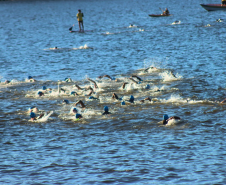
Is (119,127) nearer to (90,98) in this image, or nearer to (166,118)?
(166,118)

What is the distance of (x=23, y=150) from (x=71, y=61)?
60.2ft

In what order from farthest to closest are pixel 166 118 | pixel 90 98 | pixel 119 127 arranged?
1. pixel 90 98
2. pixel 119 127
3. pixel 166 118

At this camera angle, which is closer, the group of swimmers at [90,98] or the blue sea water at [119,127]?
the blue sea water at [119,127]

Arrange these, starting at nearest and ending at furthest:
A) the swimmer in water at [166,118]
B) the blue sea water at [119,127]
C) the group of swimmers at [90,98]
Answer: the blue sea water at [119,127] → the swimmer in water at [166,118] → the group of swimmers at [90,98]

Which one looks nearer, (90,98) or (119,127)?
(119,127)

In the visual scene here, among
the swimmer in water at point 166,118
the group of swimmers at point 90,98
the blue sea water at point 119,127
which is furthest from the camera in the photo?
the group of swimmers at point 90,98

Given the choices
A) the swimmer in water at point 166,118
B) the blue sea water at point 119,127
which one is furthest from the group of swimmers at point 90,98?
the blue sea water at point 119,127

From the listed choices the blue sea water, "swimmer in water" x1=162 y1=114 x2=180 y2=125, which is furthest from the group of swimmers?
the blue sea water

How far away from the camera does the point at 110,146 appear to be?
1166cm

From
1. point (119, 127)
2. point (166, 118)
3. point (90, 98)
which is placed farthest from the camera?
point (90, 98)

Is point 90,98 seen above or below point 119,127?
above

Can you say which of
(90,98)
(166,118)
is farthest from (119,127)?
(90,98)

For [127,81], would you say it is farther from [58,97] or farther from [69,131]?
[69,131]

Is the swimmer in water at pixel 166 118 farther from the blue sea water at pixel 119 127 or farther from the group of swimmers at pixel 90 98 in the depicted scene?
the blue sea water at pixel 119 127
